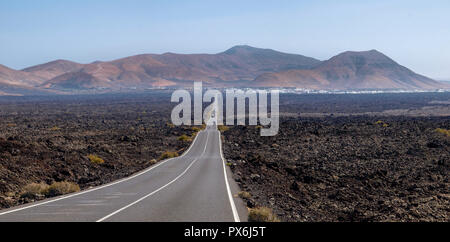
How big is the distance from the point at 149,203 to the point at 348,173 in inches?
862

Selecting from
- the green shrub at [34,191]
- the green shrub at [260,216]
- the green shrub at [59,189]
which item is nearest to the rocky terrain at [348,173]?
the green shrub at [260,216]

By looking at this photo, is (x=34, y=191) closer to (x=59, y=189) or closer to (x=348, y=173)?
(x=59, y=189)

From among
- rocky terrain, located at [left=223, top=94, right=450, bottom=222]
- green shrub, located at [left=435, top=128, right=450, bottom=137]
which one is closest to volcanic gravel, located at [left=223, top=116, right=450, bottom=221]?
rocky terrain, located at [left=223, top=94, right=450, bottom=222]

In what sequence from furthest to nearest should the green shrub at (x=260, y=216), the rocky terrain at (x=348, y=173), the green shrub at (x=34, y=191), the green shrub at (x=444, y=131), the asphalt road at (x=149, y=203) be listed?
the green shrub at (x=444, y=131)
the rocky terrain at (x=348, y=173)
the green shrub at (x=34, y=191)
the asphalt road at (x=149, y=203)
the green shrub at (x=260, y=216)

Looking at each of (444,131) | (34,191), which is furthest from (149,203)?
(444,131)

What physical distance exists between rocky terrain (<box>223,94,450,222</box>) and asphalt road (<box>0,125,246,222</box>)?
4.89ft

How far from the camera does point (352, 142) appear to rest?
55969 millimetres

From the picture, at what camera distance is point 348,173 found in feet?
111

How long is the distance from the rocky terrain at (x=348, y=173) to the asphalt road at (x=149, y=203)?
149 centimetres

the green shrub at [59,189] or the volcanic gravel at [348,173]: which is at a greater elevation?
the green shrub at [59,189]

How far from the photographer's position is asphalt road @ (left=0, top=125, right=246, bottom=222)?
40.8ft

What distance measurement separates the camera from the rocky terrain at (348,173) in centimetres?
1870

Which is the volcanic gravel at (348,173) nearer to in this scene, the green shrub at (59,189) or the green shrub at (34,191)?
the green shrub at (59,189)

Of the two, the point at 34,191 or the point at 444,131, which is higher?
the point at 34,191
